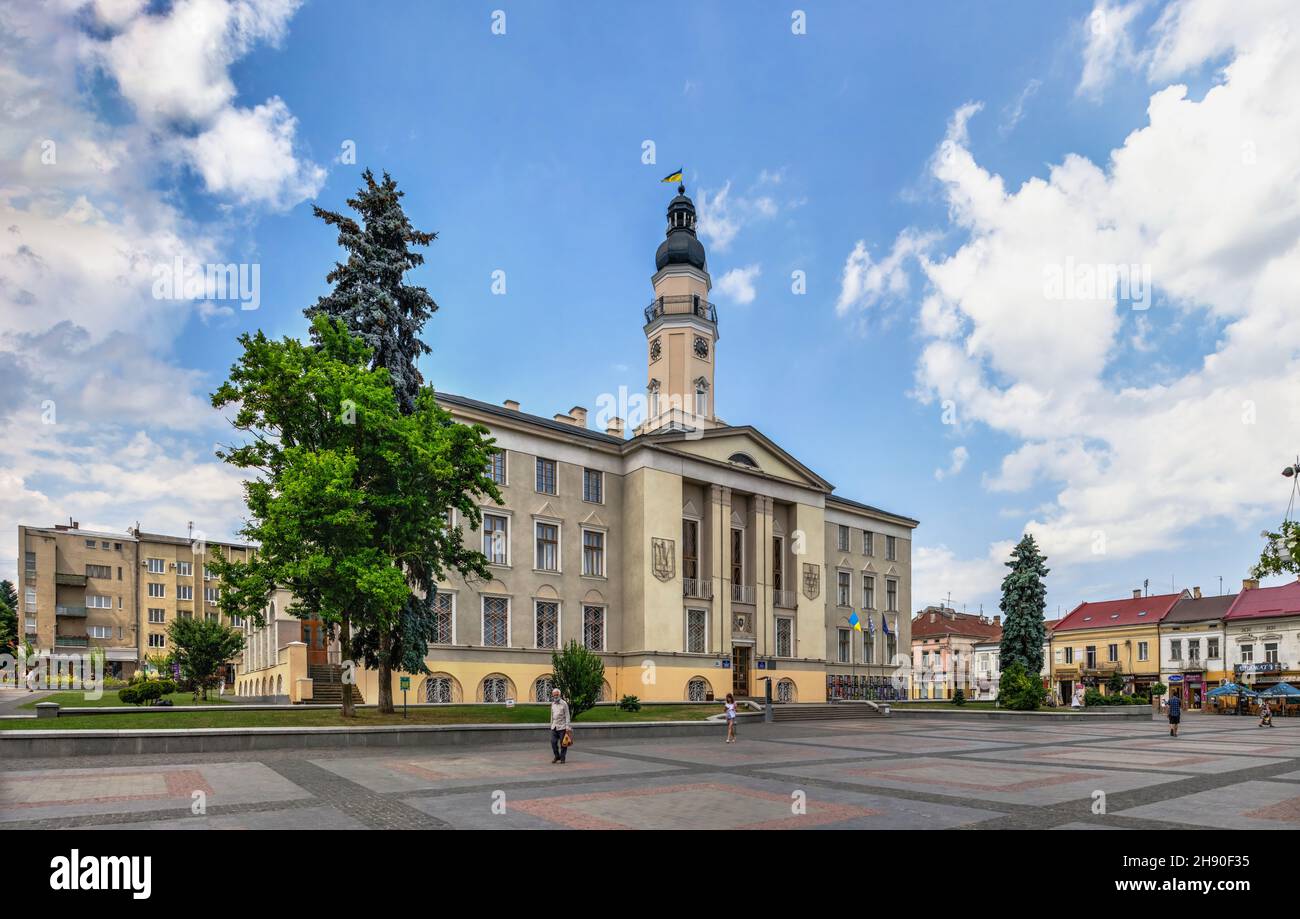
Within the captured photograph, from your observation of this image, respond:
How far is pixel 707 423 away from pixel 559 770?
117 ft

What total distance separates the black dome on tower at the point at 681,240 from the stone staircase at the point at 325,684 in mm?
30918

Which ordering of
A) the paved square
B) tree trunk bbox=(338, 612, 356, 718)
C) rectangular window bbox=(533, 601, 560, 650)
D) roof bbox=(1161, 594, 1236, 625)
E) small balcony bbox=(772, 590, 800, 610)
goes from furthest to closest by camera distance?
roof bbox=(1161, 594, 1236, 625) < small balcony bbox=(772, 590, 800, 610) < rectangular window bbox=(533, 601, 560, 650) < tree trunk bbox=(338, 612, 356, 718) < the paved square

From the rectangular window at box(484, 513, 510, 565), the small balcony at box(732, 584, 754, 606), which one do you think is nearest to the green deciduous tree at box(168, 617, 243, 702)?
the rectangular window at box(484, 513, 510, 565)

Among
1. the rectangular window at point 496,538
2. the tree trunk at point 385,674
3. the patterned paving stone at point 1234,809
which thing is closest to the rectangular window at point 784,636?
the rectangular window at point 496,538

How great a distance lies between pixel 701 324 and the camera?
52.5 meters

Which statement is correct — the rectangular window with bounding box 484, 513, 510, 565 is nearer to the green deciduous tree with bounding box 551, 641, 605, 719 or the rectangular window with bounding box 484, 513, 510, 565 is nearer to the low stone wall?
the green deciduous tree with bounding box 551, 641, 605, 719

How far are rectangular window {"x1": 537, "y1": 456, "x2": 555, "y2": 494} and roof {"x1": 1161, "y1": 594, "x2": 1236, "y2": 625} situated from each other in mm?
61050

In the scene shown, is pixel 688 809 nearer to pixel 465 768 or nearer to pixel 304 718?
pixel 465 768

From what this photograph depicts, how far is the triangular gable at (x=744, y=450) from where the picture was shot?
46.3m

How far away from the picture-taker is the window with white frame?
41.6 m

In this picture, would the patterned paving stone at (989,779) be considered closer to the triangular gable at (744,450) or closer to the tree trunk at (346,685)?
the tree trunk at (346,685)

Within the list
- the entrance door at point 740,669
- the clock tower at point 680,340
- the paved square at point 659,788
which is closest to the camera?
the paved square at point 659,788
